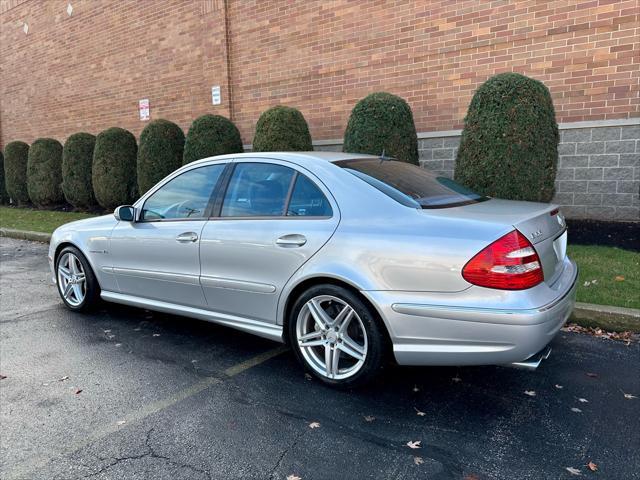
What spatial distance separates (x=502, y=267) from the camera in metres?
2.73

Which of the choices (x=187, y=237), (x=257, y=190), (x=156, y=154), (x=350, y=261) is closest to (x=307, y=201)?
(x=257, y=190)

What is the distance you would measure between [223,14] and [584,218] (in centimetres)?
836

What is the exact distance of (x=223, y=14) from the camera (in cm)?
1095

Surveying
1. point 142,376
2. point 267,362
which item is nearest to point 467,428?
point 267,362

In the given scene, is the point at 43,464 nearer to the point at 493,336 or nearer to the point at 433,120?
the point at 493,336

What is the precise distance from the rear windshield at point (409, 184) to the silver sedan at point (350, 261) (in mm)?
16

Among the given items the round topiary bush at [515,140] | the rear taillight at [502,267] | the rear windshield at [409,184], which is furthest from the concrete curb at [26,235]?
the rear taillight at [502,267]

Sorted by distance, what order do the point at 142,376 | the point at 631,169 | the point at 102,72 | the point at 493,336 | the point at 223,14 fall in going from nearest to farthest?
the point at 493,336
the point at 142,376
the point at 631,169
the point at 223,14
the point at 102,72

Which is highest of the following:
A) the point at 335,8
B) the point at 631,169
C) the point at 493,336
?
the point at 335,8

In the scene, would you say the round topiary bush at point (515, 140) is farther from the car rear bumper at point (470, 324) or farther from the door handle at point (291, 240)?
the door handle at point (291, 240)

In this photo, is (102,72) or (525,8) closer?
(525,8)

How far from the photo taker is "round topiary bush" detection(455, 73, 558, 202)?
6238 millimetres

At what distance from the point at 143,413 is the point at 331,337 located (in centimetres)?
125

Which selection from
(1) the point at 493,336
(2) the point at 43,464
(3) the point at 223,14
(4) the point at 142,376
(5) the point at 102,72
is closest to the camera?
(2) the point at 43,464
